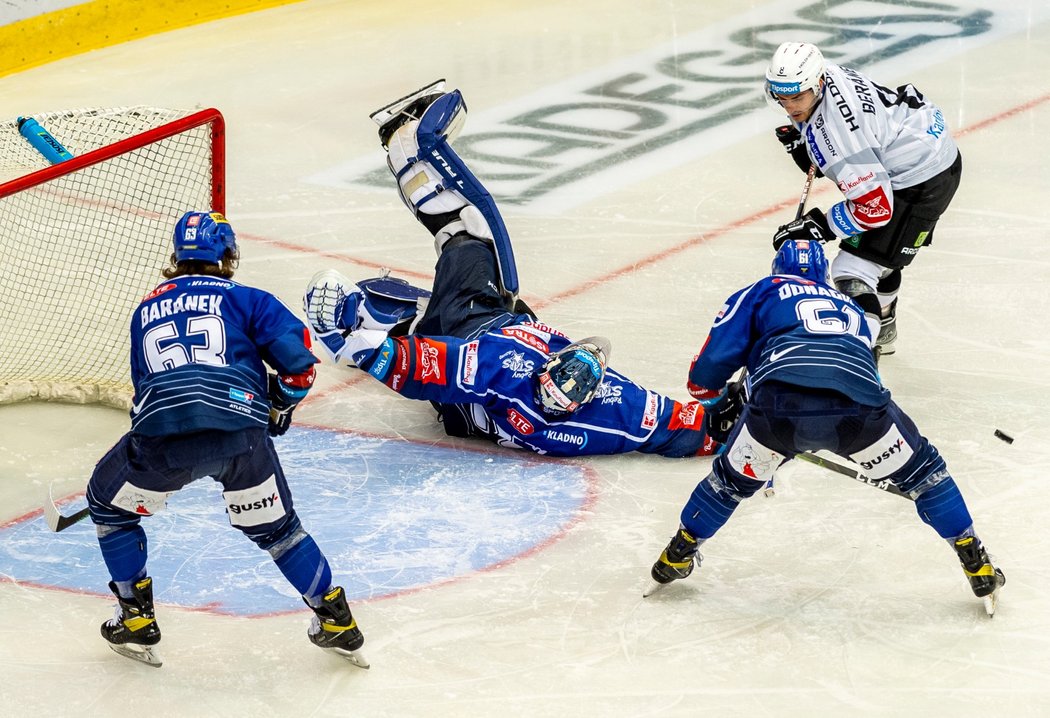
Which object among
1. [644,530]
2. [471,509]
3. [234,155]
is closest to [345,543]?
[471,509]

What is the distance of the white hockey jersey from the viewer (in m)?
4.82

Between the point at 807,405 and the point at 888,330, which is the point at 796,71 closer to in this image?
the point at 888,330

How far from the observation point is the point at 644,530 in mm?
4273

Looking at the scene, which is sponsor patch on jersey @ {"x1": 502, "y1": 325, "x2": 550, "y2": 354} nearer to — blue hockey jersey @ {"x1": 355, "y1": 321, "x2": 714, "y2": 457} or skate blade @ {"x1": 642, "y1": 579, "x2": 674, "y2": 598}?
blue hockey jersey @ {"x1": 355, "y1": 321, "x2": 714, "y2": 457}

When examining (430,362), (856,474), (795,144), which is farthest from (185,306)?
(795,144)

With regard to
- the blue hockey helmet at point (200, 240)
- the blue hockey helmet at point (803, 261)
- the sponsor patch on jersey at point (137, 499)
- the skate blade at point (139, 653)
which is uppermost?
the blue hockey helmet at point (200, 240)

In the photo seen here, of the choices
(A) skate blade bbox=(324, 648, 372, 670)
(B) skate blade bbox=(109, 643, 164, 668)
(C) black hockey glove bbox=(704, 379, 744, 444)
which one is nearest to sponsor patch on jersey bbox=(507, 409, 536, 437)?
(C) black hockey glove bbox=(704, 379, 744, 444)

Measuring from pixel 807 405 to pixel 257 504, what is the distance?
124 cm

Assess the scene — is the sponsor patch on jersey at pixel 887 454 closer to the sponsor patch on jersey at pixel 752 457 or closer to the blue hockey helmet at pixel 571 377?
the sponsor patch on jersey at pixel 752 457

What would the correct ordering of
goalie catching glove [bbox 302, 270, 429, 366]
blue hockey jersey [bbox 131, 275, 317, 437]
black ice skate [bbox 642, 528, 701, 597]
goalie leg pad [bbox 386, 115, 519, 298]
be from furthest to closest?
goalie leg pad [bbox 386, 115, 519, 298] < goalie catching glove [bbox 302, 270, 429, 366] < black ice skate [bbox 642, 528, 701, 597] < blue hockey jersey [bbox 131, 275, 317, 437]

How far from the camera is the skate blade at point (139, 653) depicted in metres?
3.64

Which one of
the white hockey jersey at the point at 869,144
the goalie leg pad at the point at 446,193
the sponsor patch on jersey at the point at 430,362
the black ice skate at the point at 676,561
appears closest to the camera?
the black ice skate at the point at 676,561

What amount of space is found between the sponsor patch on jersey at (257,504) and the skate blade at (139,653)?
0.45 m

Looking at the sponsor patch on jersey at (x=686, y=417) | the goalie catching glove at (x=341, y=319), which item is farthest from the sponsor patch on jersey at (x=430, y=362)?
the sponsor patch on jersey at (x=686, y=417)
